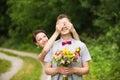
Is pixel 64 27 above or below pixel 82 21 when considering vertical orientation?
below

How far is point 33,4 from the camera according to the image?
32.7m

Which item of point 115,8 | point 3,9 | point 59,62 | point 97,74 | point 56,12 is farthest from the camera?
point 3,9

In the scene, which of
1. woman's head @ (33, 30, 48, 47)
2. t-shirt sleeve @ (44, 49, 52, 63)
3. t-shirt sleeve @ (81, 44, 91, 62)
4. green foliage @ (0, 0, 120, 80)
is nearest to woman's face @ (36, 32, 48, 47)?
woman's head @ (33, 30, 48, 47)

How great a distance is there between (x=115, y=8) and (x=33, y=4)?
410 inches

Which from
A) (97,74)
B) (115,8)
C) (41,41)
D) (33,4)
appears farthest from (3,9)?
(41,41)

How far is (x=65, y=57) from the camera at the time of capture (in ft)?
16.3

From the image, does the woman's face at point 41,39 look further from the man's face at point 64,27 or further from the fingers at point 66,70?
the fingers at point 66,70

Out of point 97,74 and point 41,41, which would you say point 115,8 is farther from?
point 41,41

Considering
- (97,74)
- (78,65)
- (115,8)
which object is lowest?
(78,65)

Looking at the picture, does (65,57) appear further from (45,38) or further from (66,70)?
(45,38)

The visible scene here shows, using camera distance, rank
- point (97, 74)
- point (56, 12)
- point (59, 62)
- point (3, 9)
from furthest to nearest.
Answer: point (3, 9)
point (56, 12)
point (97, 74)
point (59, 62)

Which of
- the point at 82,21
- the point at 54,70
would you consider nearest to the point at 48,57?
the point at 54,70

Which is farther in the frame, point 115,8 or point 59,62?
point 115,8

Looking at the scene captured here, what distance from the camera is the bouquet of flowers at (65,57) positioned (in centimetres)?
496
